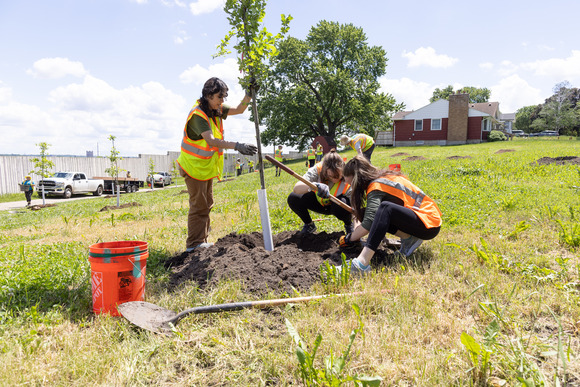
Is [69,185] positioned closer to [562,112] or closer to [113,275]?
[113,275]

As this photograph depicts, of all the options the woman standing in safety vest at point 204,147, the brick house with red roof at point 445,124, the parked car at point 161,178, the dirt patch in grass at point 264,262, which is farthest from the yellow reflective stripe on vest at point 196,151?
the brick house with red roof at point 445,124

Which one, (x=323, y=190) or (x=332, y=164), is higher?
(x=332, y=164)

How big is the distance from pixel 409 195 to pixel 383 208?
35cm

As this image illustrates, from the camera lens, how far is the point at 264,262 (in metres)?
3.45

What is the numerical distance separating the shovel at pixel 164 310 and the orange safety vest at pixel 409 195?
107 centimetres

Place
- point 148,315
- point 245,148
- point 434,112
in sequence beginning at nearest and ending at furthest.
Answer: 1. point 148,315
2. point 245,148
3. point 434,112

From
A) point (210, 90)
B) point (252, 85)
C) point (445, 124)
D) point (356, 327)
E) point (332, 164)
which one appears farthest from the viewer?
point (445, 124)

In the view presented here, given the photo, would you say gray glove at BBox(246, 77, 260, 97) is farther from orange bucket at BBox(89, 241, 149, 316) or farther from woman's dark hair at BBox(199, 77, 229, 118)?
orange bucket at BBox(89, 241, 149, 316)

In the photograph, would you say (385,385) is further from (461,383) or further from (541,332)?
(541,332)

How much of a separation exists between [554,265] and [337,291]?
2.09 metres

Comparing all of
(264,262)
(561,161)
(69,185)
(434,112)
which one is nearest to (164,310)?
(264,262)

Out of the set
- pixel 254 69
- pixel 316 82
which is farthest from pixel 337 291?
pixel 316 82

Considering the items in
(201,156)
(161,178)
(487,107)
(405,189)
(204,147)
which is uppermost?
(487,107)

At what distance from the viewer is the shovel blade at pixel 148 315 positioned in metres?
2.47
